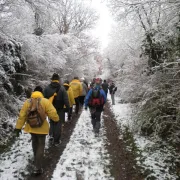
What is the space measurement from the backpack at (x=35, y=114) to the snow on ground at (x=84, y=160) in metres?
1.21

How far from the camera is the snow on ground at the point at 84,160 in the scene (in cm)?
506

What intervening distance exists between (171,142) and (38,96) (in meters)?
4.72

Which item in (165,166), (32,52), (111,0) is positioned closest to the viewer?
(165,166)

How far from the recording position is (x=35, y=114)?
16.2 feet

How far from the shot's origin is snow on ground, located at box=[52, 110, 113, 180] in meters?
5.06

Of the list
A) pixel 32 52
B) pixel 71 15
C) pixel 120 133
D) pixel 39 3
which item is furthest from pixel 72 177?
pixel 71 15

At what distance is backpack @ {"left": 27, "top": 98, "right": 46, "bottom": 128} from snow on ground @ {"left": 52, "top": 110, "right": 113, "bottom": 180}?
3.98 ft

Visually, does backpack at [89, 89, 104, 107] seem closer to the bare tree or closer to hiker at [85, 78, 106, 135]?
hiker at [85, 78, 106, 135]

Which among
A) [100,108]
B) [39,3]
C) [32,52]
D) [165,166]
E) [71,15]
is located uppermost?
[71,15]

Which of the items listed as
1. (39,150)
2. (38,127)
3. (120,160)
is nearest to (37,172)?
(39,150)

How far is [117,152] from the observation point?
6.63m

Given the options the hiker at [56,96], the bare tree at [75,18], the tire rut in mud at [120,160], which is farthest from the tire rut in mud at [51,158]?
the bare tree at [75,18]

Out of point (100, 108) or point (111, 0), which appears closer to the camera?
point (100, 108)

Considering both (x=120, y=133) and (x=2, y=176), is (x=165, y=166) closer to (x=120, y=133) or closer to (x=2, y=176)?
(x=120, y=133)
